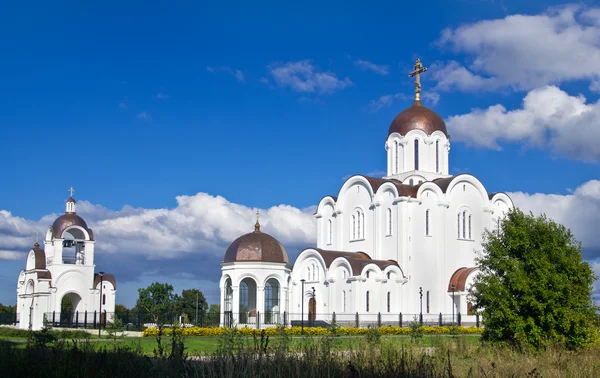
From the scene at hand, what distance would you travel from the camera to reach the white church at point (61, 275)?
148ft

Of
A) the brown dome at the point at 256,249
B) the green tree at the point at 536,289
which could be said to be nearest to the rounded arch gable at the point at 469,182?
the brown dome at the point at 256,249

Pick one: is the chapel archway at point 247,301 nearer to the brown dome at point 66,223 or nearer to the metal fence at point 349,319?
the metal fence at point 349,319

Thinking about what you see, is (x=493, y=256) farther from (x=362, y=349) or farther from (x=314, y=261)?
(x=314, y=261)

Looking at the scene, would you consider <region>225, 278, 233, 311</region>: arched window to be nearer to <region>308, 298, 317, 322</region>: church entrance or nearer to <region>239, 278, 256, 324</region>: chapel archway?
<region>239, 278, 256, 324</region>: chapel archway

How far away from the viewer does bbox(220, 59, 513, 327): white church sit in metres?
39.8

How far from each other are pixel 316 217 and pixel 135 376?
37.5 meters

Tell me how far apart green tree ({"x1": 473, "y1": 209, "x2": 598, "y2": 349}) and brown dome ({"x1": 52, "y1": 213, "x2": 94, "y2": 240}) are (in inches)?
1308

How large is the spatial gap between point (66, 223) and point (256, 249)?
14.1 meters

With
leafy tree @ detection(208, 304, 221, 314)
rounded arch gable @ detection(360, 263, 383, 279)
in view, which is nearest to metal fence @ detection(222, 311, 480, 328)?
rounded arch gable @ detection(360, 263, 383, 279)

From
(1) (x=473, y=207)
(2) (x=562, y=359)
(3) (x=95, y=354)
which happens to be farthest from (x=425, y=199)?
(3) (x=95, y=354)

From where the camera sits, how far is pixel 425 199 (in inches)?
1647

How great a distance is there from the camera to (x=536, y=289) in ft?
62.0

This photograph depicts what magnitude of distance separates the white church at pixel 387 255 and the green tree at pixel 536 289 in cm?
1870

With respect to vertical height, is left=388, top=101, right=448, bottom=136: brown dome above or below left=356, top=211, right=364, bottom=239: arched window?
above
